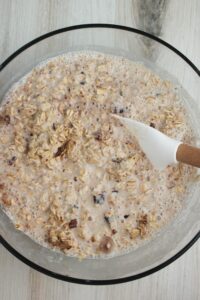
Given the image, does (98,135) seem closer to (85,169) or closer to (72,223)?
(85,169)

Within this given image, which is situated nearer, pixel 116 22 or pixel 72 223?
pixel 72 223

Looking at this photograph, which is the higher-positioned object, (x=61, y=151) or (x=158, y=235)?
(x=61, y=151)

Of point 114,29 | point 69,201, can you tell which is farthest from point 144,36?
point 69,201

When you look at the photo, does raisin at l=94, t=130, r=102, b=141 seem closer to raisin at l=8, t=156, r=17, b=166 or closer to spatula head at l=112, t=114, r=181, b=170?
spatula head at l=112, t=114, r=181, b=170

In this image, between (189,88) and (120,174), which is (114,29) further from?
(120,174)

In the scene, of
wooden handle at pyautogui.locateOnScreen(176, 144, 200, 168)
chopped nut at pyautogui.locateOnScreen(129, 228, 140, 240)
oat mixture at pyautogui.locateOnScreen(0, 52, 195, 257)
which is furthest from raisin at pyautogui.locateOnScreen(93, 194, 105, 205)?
wooden handle at pyautogui.locateOnScreen(176, 144, 200, 168)

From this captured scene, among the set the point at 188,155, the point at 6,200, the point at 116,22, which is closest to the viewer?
the point at 188,155

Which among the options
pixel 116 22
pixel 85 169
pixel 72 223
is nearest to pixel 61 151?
pixel 85 169
